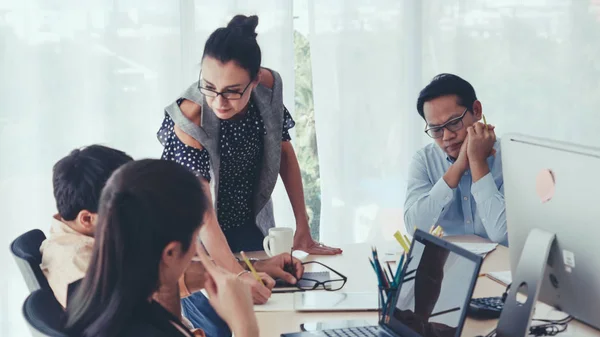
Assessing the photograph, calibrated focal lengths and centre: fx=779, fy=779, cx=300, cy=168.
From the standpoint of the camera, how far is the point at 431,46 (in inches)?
140

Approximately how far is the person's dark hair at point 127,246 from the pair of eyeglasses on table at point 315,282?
0.66 meters

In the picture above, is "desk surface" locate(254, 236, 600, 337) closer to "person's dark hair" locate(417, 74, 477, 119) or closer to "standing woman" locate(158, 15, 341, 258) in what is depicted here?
"standing woman" locate(158, 15, 341, 258)

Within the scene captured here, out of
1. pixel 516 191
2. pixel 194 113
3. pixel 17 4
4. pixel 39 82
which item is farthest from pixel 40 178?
pixel 516 191

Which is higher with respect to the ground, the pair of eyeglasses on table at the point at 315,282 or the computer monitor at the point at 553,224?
the computer monitor at the point at 553,224

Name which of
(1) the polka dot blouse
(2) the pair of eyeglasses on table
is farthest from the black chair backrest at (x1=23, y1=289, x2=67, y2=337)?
(1) the polka dot blouse

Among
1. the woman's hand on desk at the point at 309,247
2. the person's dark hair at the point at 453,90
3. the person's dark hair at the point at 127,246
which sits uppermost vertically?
the person's dark hair at the point at 453,90

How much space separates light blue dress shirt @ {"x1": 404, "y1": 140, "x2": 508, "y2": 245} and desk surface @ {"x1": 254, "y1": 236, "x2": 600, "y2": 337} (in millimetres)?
88

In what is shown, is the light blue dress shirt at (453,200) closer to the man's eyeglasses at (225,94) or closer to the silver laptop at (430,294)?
the man's eyeglasses at (225,94)

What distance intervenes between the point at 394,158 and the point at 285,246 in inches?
60.1

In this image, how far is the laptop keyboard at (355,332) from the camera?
164 cm

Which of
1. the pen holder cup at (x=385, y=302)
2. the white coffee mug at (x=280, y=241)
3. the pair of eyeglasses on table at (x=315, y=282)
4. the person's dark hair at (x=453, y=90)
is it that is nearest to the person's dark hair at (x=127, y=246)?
the pen holder cup at (x=385, y=302)

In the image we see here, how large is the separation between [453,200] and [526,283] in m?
1.11

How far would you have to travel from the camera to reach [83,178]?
1.86 meters

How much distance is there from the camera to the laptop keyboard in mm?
1637
